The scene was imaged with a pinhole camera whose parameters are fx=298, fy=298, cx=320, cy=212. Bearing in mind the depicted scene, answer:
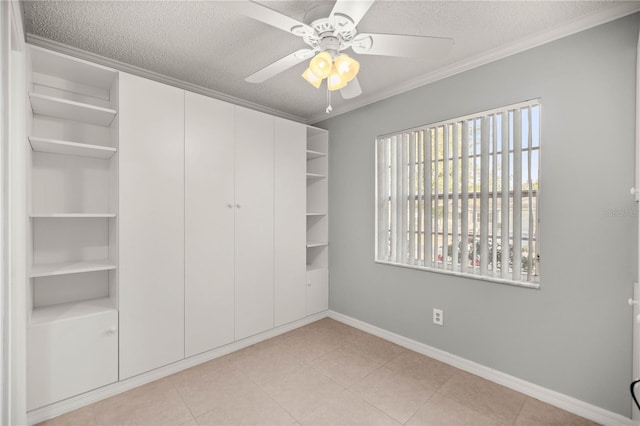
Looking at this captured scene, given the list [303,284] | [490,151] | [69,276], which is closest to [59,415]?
[69,276]

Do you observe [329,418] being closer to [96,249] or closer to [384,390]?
[384,390]

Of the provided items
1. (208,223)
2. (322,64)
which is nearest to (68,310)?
(208,223)

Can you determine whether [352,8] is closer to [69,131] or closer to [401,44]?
[401,44]

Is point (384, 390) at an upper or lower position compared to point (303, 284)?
lower

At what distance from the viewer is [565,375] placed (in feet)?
6.26

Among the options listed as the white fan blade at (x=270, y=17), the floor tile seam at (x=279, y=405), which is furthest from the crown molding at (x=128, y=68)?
the floor tile seam at (x=279, y=405)

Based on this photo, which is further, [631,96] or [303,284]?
[303,284]

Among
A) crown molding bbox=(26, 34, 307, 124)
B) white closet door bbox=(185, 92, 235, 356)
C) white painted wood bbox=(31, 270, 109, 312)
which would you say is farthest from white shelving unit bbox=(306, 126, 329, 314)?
white painted wood bbox=(31, 270, 109, 312)

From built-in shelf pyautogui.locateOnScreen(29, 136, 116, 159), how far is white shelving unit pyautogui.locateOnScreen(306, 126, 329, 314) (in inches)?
74.5

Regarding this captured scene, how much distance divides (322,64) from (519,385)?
2459 millimetres

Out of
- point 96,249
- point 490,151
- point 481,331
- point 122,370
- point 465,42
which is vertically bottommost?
point 122,370

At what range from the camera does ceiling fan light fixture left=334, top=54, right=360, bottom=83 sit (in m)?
1.51

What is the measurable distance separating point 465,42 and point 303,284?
8.48 feet

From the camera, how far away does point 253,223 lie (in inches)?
110
